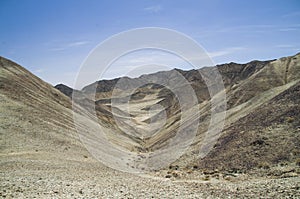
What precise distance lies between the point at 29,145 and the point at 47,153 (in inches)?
126

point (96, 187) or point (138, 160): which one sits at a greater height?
point (96, 187)

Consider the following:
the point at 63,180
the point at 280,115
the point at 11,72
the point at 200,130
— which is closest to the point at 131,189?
the point at 63,180

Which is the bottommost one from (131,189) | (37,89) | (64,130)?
(131,189)

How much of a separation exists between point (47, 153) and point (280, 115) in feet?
90.9

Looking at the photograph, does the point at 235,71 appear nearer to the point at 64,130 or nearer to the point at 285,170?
the point at 64,130

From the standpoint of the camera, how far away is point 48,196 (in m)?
15.5

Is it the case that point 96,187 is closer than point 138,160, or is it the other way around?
point 96,187

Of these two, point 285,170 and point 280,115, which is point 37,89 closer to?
point 280,115

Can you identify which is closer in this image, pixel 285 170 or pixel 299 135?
pixel 285 170

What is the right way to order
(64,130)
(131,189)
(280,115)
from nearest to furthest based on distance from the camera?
(131,189), (280,115), (64,130)

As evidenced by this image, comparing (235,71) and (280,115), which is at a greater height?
(235,71)

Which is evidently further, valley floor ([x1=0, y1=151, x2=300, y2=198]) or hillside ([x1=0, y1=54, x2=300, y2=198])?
hillside ([x1=0, y1=54, x2=300, y2=198])

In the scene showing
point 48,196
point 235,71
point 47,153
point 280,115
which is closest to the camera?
point 48,196

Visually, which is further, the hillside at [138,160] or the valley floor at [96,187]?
the hillside at [138,160]
